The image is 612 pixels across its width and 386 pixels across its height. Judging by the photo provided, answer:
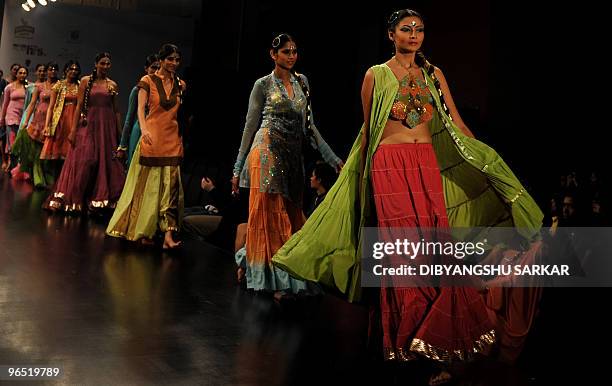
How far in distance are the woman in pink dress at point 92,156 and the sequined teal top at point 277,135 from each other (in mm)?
3510

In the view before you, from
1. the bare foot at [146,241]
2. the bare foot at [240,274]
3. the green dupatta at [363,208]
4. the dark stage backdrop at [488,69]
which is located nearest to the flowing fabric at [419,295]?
the green dupatta at [363,208]

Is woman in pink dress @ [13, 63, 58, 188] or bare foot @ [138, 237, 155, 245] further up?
woman in pink dress @ [13, 63, 58, 188]

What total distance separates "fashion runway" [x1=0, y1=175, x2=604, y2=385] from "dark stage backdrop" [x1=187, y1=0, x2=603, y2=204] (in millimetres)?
1638

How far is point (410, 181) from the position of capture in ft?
12.0

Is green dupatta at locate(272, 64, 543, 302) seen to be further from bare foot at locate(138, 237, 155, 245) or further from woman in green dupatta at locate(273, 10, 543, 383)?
bare foot at locate(138, 237, 155, 245)

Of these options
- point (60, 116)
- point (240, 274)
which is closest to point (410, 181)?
point (240, 274)

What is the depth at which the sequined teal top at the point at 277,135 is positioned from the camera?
492 centimetres

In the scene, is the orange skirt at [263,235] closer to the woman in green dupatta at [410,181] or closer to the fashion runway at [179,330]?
the fashion runway at [179,330]

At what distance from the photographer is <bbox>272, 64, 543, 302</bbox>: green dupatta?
149 inches

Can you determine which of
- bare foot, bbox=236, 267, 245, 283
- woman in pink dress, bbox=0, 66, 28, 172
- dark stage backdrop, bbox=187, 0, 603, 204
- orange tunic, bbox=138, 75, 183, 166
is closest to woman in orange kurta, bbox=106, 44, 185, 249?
orange tunic, bbox=138, 75, 183, 166

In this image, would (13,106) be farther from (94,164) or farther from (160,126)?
(160,126)

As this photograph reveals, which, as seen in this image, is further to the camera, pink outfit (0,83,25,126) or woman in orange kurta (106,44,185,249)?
pink outfit (0,83,25,126)

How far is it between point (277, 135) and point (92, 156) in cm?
377

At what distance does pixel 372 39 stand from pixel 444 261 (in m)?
3.74
